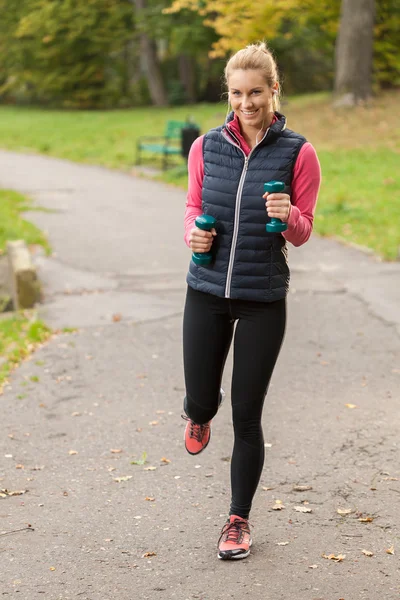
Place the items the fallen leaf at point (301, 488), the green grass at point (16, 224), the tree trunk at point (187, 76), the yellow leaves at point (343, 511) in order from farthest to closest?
the tree trunk at point (187, 76), the green grass at point (16, 224), the fallen leaf at point (301, 488), the yellow leaves at point (343, 511)

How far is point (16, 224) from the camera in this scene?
13.6 meters

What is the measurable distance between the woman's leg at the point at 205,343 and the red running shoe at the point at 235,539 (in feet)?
1.67

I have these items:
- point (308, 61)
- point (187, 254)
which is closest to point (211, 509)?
point (187, 254)

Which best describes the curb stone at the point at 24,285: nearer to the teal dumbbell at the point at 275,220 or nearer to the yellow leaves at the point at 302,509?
the yellow leaves at the point at 302,509

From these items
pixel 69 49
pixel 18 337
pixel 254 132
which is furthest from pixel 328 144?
pixel 69 49

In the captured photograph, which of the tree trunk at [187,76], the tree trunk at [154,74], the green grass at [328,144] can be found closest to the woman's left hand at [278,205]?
the green grass at [328,144]

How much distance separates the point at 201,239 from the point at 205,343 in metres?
0.48

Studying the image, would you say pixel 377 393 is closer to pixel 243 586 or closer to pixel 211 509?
pixel 211 509

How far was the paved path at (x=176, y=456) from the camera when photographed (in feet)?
13.0

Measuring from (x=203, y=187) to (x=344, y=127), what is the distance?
1974cm

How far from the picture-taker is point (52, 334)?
27.9 ft

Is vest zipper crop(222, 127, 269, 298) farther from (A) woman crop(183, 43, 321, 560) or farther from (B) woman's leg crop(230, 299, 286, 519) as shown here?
(B) woman's leg crop(230, 299, 286, 519)

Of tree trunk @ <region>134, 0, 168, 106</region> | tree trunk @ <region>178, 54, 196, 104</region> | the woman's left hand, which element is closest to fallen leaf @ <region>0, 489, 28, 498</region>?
the woman's left hand

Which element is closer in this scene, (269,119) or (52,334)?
(269,119)
